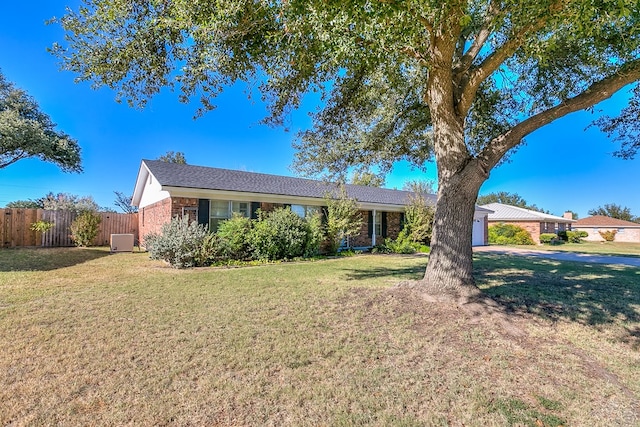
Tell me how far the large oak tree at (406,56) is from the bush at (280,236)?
5139 millimetres

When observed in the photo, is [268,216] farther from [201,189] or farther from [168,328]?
[168,328]

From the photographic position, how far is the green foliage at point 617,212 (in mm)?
46781

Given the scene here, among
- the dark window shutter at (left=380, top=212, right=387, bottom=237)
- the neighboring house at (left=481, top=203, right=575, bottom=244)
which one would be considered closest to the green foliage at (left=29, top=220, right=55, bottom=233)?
the dark window shutter at (left=380, top=212, right=387, bottom=237)

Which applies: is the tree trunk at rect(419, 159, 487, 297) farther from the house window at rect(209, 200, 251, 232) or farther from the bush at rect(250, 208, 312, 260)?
the house window at rect(209, 200, 251, 232)

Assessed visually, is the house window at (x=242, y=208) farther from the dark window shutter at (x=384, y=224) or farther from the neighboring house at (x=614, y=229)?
the neighboring house at (x=614, y=229)

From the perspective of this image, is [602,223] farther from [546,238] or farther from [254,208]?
[254,208]

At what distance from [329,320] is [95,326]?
3.30 m

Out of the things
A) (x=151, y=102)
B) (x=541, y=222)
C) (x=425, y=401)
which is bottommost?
(x=425, y=401)

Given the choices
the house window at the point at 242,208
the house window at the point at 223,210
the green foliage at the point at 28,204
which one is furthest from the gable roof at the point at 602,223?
the green foliage at the point at 28,204

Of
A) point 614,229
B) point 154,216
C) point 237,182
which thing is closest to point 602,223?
point 614,229

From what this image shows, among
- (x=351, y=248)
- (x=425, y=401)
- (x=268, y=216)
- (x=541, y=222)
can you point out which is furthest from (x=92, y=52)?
(x=541, y=222)

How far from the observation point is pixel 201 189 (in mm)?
12062

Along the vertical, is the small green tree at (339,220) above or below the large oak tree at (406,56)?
below

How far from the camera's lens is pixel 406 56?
212 inches
